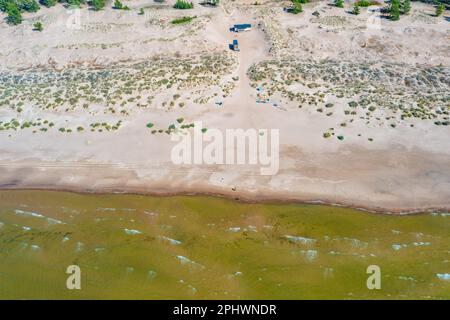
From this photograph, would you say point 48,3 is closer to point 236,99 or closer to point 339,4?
point 236,99

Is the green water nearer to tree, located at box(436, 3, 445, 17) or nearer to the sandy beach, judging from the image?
the sandy beach

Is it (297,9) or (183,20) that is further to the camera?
(297,9)

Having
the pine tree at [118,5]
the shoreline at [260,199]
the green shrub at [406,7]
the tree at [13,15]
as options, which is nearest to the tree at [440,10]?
the green shrub at [406,7]

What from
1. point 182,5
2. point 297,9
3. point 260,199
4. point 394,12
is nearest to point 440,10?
point 394,12

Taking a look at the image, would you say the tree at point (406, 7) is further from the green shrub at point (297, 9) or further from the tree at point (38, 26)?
the tree at point (38, 26)

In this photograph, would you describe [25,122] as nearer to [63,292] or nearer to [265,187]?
[63,292]

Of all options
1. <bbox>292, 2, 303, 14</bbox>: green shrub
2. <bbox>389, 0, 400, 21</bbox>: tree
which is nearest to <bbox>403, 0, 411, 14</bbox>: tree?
<bbox>389, 0, 400, 21</bbox>: tree

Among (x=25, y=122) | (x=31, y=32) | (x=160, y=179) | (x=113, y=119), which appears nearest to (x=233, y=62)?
(x=113, y=119)
